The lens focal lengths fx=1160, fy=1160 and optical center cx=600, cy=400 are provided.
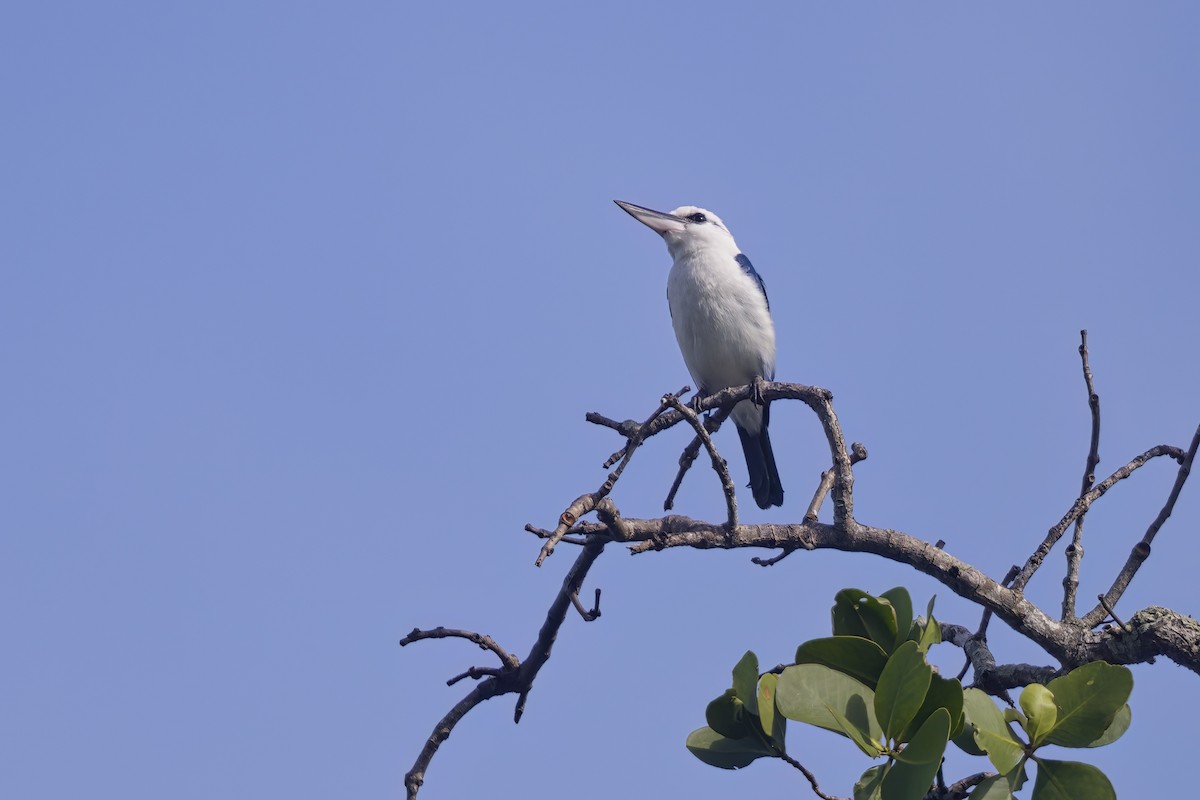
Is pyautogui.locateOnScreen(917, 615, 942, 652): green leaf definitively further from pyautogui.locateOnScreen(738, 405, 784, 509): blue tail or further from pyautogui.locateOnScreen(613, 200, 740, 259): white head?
pyautogui.locateOnScreen(613, 200, 740, 259): white head

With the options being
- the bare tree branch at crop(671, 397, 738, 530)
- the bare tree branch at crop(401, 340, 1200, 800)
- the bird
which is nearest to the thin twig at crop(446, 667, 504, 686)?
the bare tree branch at crop(401, 340, 1200, 800)

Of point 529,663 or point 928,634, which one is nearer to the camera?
point 928,634

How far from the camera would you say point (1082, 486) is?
3879mm

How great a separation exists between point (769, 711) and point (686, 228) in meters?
6.31

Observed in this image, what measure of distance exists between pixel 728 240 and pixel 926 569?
17.5 ft

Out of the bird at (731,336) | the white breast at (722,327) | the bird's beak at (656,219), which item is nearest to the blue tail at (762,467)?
the bird at (731,336)

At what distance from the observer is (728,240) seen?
880 centimetres

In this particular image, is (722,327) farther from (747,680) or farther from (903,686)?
(903,686)

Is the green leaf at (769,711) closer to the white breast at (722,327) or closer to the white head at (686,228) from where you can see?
the white breast at (722,327)

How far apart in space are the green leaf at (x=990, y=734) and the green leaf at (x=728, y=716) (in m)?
0.52

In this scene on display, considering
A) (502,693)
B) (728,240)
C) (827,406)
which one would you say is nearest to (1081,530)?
(827,406)

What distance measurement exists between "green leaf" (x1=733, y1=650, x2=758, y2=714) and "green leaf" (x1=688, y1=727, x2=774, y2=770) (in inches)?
4.9

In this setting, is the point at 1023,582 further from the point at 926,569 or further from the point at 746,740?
the point at 746,740

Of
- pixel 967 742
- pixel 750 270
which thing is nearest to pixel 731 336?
pixel 750 270
